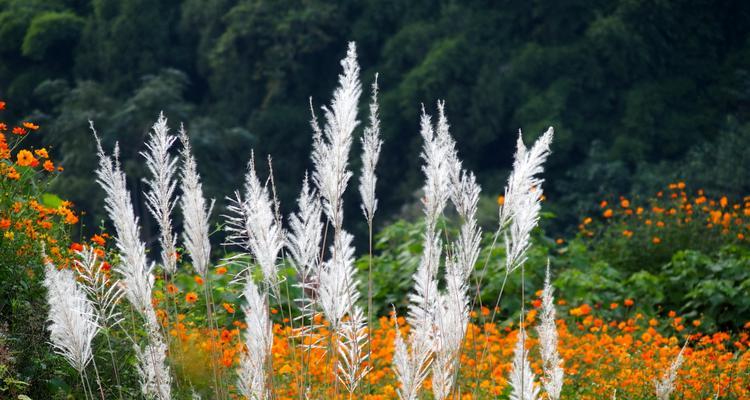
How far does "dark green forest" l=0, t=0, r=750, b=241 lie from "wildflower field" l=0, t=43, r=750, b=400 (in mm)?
10618

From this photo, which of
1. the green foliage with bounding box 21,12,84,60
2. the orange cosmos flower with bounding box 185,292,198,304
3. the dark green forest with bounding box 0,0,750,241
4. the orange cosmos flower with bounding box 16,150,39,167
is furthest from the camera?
the green foliage with bounding box 21,12,84,60

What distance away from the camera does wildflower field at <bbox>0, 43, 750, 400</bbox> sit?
7.18 feet

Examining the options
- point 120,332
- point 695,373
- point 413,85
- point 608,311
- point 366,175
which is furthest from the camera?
point 413,85

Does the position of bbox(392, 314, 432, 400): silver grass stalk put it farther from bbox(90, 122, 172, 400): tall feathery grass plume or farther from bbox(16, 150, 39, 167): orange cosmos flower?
bbox(16, 150, 39, 167): orange cosmos flower

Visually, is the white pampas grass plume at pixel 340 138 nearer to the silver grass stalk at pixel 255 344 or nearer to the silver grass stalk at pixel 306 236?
the silver grass stalk at pixel 306 236

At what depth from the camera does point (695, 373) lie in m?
4.12

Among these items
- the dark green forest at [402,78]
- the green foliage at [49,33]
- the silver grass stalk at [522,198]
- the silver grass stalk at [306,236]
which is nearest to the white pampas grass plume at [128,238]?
the silver grass stalk at [306,236]

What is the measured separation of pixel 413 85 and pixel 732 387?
14.4 meters

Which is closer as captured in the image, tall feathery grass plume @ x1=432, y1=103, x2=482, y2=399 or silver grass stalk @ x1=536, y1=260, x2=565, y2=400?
silver grass stalk @ x1=536, y1=260, x2=565, y2=400

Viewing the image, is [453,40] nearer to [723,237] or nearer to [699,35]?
[699,35]

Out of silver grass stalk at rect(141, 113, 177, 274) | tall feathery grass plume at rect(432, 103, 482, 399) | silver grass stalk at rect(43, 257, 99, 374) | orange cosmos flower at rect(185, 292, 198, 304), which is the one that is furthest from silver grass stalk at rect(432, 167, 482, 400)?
orange cosmos flower at rect(185, 292, 198, 304)

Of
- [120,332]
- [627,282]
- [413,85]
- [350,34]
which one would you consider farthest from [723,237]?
[350,34]

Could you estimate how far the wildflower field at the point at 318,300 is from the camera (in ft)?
7.18

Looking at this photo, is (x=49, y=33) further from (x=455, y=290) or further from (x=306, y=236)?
(x=455, y=290)
